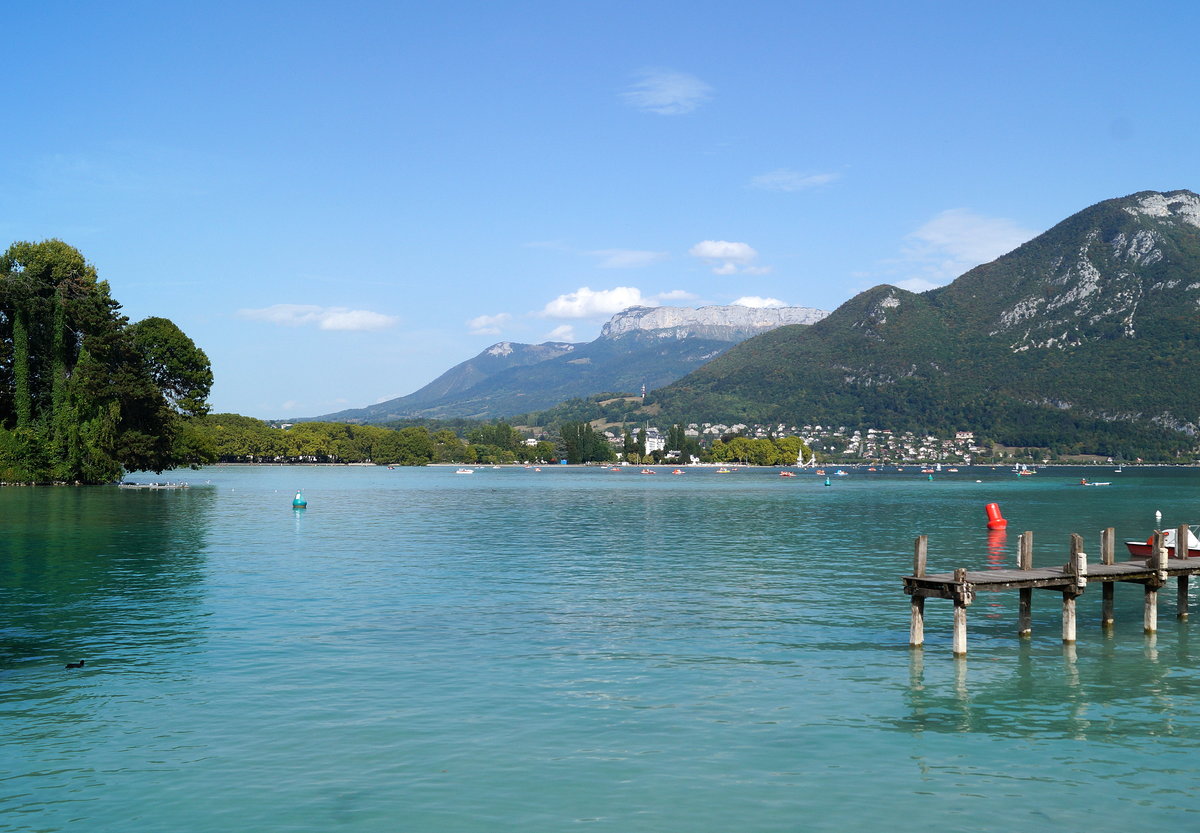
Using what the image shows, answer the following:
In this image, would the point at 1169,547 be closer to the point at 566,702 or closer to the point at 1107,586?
the point at 1107,586

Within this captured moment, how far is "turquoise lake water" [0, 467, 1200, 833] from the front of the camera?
663 inches

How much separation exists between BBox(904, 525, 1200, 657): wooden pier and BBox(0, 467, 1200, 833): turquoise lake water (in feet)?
3.03

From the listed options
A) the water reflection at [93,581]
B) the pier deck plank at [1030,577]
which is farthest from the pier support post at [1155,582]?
the water reflection at [93,581]

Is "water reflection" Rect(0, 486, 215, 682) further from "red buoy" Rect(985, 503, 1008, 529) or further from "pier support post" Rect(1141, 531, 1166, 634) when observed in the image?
"red buoy" Rect(985, 503, 1008, 529)

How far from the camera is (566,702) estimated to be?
76.8 ft


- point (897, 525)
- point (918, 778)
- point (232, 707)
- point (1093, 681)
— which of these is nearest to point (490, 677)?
point (232, 707)

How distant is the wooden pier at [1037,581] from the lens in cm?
2841

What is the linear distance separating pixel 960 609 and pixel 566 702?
12.2m

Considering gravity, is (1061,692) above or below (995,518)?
below

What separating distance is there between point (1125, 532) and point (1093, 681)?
55.1m

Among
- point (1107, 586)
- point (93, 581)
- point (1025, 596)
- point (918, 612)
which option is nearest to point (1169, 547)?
point (1107, 586)

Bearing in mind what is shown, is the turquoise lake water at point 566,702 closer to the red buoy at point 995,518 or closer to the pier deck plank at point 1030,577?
the pier deck plank at point 1030,577

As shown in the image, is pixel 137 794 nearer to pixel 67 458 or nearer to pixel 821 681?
pixel 821 681

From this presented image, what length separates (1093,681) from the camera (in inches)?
1037
